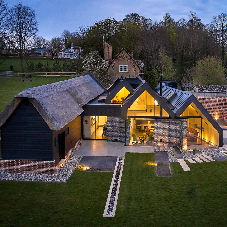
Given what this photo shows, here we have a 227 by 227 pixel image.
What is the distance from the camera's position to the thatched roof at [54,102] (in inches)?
590

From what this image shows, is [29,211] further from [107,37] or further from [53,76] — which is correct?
[107,37]

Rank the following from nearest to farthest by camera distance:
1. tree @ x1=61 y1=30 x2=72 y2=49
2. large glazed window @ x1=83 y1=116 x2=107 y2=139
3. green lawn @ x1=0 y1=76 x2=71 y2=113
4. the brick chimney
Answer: large glazed window @ x1=83 y1=116 x2=107 y2=139, green lawn @ x1=0 y1=76 x2=71 y2=113, the brick chimney, tree @ x1=61 y1=30 x2=72 y2=49

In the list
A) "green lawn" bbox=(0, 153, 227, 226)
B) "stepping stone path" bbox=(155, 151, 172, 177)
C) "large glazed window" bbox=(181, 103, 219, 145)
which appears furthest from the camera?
"large glazed window" bbox=(181, 103, 219, 145)

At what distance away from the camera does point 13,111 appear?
50.4 feet

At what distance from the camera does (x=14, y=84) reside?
42406 mm

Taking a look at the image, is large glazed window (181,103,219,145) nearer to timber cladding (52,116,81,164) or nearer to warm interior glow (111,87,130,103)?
warm interior glow (111,87,130,103)

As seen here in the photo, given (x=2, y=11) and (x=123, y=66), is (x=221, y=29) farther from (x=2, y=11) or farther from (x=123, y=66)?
(x=2, y=11)

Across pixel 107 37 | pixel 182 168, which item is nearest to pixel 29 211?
pixel 182 168

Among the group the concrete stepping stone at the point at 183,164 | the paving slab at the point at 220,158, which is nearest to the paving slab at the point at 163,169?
the concrete stepping stone at the point at 183,164

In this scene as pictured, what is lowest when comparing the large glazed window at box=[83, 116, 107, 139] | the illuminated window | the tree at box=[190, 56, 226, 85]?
the large glazed window at box=[83, 116, 107, 139]

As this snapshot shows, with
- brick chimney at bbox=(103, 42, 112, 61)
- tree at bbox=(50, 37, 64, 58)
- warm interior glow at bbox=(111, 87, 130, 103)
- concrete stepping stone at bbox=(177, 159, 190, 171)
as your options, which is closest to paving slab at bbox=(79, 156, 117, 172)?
concrete stepping stone at bbox=(177, 159, 190, 171)

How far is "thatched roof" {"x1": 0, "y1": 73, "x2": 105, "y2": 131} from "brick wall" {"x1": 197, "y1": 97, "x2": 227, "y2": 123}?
1392 centimetres

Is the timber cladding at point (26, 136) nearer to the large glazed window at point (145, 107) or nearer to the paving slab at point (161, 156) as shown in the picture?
the paving slab at point (161, 156)

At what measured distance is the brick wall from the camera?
29.3 m
